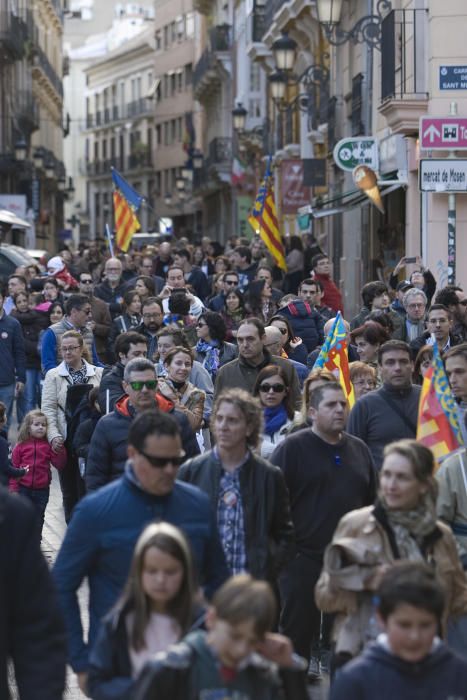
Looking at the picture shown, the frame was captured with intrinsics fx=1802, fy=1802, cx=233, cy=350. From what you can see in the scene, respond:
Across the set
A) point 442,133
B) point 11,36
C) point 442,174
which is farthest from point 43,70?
point 442,174

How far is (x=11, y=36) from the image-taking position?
53094 millimetres

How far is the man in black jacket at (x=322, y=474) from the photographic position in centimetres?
816

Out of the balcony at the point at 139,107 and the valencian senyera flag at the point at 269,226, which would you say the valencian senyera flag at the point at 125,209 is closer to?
the valencian senyera flag at the point at 269,226

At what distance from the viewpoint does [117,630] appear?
5363 mm

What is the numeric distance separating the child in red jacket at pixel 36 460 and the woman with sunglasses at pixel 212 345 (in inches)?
63.4

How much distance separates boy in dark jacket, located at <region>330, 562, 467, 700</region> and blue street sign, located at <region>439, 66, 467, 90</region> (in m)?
16.0

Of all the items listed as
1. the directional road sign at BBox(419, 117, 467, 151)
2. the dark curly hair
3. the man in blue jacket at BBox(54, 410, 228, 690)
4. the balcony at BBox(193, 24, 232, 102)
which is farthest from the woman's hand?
the balcony at BBox(193, 24, 232, 102)

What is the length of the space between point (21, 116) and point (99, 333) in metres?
45.3

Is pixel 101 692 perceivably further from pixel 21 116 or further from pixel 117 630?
pixel 21 116

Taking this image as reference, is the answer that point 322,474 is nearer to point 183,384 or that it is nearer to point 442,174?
point 183,384

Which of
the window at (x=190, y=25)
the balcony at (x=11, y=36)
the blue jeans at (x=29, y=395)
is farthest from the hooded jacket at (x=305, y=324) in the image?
the window at (x=190, y=25)

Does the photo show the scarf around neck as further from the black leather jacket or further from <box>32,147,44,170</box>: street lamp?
<box>32,147,44,170</box>: street lamp

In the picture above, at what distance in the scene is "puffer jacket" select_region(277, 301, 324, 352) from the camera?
1487 centimetres

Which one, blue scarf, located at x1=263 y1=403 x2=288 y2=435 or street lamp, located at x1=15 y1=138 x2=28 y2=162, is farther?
street lamp, located at x1=15 y1=138 x2=28 y2=162
